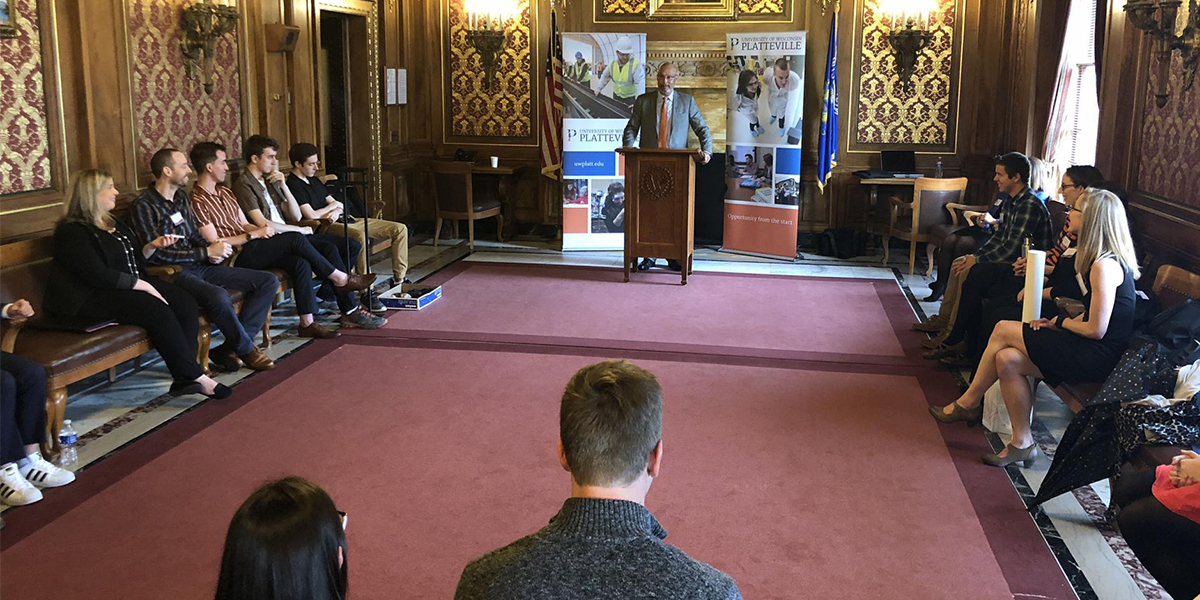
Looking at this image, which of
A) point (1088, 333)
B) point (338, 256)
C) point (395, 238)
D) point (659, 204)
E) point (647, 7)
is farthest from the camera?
point (647, 7)

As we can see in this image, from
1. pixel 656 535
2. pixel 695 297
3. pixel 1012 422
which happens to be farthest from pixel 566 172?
pixel 656 535

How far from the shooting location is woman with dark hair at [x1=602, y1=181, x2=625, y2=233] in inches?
404

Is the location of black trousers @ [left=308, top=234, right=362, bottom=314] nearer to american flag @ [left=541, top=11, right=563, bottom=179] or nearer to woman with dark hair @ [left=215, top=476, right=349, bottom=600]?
american flag @ [left=541, top=11, right=563, bottom=179]

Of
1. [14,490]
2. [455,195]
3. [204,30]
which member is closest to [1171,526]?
[14,490]

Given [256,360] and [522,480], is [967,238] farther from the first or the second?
[256,360]

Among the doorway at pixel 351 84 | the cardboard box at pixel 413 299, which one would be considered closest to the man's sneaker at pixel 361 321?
the cardboard box at pixel 413 299

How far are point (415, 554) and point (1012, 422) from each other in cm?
264

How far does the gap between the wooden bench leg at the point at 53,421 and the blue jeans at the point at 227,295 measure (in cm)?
117

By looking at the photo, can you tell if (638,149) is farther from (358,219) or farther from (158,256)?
(158,256)

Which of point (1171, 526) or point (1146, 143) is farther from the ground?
point (1146, 143)

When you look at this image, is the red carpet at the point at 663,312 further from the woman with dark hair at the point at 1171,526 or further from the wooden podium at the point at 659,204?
the woman with dark hair at the point at 1171,526

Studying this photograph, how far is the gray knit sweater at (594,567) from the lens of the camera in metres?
1.51

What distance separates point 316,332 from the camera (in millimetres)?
6559

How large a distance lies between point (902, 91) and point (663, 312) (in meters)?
4.26
